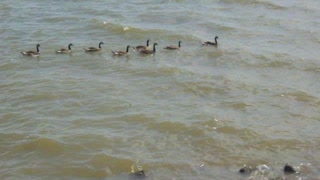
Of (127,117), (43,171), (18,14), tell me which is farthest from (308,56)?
(18,14)

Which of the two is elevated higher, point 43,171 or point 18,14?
point 18,14

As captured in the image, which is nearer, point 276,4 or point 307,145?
point 307,145

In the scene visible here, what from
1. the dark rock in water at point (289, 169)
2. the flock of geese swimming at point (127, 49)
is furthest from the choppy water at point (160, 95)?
the flock of geese swimming at point (127, 49)

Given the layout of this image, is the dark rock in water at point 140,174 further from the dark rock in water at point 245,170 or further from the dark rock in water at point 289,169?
the dark rock in water at point 289,169

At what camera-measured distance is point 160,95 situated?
19000 mm

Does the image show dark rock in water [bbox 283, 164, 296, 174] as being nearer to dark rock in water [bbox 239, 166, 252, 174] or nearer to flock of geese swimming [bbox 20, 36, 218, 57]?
dark rock in water [bbox 239, 166, 252, 174]

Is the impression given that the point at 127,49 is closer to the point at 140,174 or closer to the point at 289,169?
the point at 140,174

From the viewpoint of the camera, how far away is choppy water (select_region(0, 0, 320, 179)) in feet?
48.3

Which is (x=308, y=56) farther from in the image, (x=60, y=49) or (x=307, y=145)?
(x=60, y=49)

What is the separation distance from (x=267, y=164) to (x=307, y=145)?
1766 mm

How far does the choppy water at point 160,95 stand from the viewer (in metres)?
14.7

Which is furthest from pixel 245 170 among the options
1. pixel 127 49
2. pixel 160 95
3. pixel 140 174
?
pixel 127 49

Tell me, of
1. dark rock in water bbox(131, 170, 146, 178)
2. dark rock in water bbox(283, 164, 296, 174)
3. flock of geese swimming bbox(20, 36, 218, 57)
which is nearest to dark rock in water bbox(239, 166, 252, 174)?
dark rock in water bbox(283, 164, 296, 174)

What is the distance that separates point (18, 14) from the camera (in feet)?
94.9
